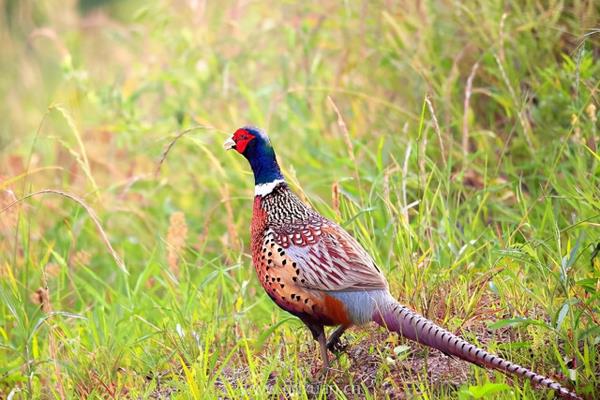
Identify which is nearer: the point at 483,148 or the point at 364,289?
the point at 364,289

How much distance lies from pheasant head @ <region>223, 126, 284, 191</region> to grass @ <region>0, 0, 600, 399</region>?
15cm

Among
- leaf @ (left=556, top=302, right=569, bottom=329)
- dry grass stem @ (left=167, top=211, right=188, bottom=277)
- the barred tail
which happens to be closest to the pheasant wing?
the barred tail

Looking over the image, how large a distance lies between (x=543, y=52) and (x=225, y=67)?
207 cm

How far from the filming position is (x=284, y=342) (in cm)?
407

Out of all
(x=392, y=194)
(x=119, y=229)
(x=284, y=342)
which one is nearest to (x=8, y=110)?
(x=119, y=229)

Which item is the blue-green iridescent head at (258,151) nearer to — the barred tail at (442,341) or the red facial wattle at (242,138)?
the red facial wattle at (242,138)

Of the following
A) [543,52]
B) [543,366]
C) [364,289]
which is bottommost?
[543,366]

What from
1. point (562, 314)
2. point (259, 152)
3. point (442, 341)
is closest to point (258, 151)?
point (259, 152)

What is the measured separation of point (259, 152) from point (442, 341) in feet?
4.31

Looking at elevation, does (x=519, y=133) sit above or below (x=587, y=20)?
below

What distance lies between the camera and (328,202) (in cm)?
581

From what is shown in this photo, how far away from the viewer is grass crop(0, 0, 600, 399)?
3.79 m

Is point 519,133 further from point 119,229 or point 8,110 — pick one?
point 8,110

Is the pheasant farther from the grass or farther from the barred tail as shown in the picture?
the grass
